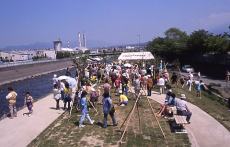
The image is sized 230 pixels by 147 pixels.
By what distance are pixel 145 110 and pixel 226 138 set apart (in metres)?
7.17

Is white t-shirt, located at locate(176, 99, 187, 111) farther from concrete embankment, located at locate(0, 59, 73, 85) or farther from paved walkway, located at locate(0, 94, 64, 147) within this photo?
concrete embankment, located at locate(0, 59, 73, 85)

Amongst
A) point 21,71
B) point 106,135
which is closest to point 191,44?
point 21,71

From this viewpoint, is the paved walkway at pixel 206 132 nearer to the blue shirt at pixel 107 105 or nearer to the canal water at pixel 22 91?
the blue shirt at pixel 107 105

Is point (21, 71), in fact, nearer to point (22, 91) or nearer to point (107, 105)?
point (22, 91)

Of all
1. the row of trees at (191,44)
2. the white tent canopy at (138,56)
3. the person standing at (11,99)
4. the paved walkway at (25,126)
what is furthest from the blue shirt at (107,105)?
the row of trees at (191,44)

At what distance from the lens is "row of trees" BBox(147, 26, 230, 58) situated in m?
80.3

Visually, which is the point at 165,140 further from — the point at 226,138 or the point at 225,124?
the point at 225,124

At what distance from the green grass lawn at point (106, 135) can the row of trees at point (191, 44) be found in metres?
61.6

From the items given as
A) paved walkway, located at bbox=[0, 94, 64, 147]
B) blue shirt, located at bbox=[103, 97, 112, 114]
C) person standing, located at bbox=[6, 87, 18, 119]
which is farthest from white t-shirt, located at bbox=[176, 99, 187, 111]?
person standing, located at bbox=[6, 87, 18, 119]

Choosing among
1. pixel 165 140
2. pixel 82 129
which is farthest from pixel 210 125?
pixel 82 129

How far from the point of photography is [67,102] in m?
25.6

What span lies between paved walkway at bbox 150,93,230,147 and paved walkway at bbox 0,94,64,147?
7.00m

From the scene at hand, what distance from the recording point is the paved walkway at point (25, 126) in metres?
17.3

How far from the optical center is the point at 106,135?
17.6 meters
